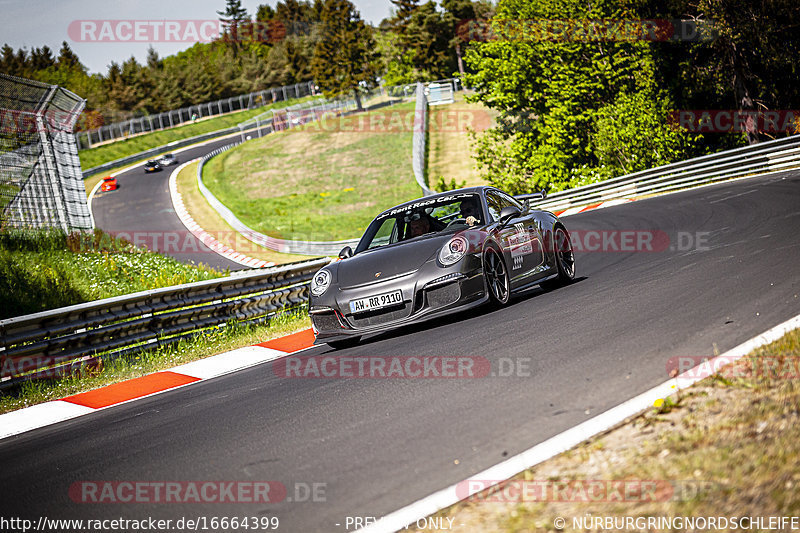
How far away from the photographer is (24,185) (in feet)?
45.4

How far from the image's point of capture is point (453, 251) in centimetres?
759

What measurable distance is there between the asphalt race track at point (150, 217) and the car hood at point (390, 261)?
21.9m

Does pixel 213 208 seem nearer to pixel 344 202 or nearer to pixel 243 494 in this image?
pixel 344 202

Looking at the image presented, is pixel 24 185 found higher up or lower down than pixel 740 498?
higher up

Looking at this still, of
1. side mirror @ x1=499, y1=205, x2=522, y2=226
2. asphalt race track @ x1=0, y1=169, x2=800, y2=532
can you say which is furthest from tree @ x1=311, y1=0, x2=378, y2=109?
asphalt race track @ x1=0, y1=169, x2=800, y2=532

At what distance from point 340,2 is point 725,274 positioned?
91855mm

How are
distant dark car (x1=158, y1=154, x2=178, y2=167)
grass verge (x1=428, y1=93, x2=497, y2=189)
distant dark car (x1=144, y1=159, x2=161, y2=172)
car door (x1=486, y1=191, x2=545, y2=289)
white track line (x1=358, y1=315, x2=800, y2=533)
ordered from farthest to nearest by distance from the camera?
1. distant dark car (x1=158, y1=154, x2=178, y2=167)
2. distant dark car (x1=144, y1=159, x2=161, y2=172)
3. grass verge (x1=428, y1=93, x2=497, y2=189)
4. car door (x1=486, y1=191, x2=545, y2=289)
5. white track line (x1=358, y1=315, x2=800, y2=533)

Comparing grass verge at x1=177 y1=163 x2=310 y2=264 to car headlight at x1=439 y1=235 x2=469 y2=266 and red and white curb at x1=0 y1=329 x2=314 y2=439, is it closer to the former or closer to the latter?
red and white curb at x1=0 y1=329 x2=314 y2=439

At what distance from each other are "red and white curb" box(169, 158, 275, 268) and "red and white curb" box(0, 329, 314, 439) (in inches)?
595

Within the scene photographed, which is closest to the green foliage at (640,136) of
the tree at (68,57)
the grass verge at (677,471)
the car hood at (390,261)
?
the car hood at (390,261)

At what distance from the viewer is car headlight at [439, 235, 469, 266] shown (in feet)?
24.6

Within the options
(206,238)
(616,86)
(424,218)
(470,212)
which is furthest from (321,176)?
(470,212)

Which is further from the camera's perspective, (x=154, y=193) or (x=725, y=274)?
(x=154, y=193)

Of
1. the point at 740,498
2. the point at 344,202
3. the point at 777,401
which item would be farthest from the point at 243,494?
the point at 344,202
